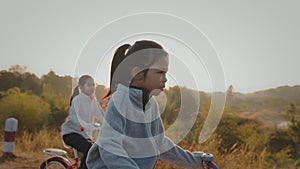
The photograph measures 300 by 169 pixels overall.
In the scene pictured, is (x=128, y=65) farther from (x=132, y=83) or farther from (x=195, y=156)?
(x=195, y=156)

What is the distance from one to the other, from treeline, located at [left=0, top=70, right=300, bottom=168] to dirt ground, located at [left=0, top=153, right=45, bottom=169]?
5.36ft

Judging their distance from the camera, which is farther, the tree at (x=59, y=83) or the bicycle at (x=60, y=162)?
the tree at (x=59, y=83)

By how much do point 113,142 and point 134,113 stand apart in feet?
0.76

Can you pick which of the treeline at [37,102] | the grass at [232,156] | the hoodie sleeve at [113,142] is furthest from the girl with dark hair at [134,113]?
the treeline at [37,102]

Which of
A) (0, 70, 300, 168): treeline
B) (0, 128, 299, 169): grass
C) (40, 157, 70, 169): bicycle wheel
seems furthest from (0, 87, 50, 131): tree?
(40, 157, 70, 169): bicycle wheel

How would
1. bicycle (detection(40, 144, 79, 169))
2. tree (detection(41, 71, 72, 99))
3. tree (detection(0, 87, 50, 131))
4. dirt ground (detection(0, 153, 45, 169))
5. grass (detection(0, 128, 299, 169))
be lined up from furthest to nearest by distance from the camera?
tree (detection(41, 71, 72, 99)) < tree (detection(0, 87, 50, 131)) < dirt ground (detection(0, 153, 45, 169)) < grass (detection(0, 128, 299, 169)) < bicycle (detection(40, 144, 79, 169))

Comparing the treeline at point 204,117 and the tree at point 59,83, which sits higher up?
the tree at point 59,83

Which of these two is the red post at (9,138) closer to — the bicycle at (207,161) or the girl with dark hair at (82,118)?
the girl with dark hair at (82,118)

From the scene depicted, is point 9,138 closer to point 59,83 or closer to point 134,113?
point 59,83

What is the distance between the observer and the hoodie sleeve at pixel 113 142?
1963 millimetres

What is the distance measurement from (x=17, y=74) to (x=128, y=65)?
14316 millimetres

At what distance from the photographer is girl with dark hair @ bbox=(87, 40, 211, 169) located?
201 centimetres

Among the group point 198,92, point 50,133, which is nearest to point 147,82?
point 198,92

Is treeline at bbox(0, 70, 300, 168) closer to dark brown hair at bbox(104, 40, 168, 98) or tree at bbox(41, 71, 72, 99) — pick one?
tree at bbox(41, 71, 72, 99)
